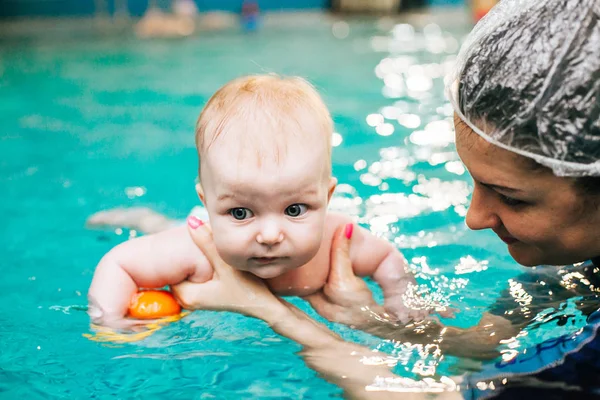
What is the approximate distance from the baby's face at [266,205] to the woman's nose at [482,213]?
0.50m

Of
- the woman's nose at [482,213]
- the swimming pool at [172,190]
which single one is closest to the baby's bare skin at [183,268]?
the swimming pool at [172,190]

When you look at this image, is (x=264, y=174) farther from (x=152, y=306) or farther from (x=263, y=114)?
(x=152, y=306)

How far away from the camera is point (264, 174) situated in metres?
2.15

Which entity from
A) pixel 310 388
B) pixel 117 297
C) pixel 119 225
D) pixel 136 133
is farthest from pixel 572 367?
pixel 136 133

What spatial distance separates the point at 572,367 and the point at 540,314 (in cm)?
56

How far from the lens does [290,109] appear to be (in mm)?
2277

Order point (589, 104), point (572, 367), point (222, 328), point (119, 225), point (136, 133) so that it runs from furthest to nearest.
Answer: point (136, 133) < point (119, 225) < point (222, 328) < point (572, 367) < point (589, 104)

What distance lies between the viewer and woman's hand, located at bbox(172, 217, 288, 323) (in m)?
2.42

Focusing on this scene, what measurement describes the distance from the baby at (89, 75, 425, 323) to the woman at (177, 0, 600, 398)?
1.29 feet

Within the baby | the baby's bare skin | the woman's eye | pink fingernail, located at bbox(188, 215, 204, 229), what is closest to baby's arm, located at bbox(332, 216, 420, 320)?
the baby's bare skin

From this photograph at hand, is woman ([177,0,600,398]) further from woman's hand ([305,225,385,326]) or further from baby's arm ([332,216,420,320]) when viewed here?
baby's arm ([332,216,420,320])

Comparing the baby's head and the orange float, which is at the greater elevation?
the baby's head

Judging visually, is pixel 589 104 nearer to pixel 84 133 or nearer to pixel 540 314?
pixel 540 314

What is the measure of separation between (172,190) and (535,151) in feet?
9.15
